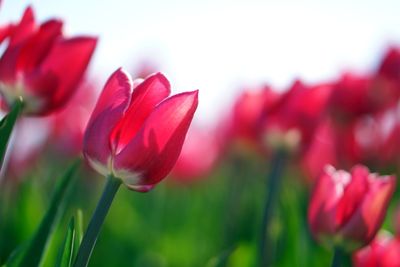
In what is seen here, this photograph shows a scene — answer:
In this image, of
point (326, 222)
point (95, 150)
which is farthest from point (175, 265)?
point (95, 150)

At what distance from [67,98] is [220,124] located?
168 centimetres

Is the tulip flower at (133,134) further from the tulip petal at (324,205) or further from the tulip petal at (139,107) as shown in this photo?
the tulip petal at (324,205)

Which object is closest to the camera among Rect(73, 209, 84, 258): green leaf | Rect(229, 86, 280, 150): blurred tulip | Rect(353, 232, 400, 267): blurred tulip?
Rect(73, 209, 84, 258): green leaf

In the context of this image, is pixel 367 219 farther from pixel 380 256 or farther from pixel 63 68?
pixel 63 68

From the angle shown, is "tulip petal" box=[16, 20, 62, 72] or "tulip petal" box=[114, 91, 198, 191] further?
"tulip petal" box=[16, 20, 62, 72]

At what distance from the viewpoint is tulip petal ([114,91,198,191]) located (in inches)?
33.6

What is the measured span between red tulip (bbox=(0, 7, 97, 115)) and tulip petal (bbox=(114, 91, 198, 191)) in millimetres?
267

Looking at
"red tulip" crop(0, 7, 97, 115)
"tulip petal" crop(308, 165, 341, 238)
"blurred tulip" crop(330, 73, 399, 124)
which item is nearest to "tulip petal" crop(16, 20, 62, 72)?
"red tulip" crop(0, 7, 97, 115)

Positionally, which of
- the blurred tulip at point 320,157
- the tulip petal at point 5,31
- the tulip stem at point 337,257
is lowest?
the blurred tulip at point 320,157

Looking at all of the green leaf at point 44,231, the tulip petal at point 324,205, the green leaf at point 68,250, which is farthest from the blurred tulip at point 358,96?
the green leaf at point 68,250

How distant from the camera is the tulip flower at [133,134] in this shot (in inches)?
33.7

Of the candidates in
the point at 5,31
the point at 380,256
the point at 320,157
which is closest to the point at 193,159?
the point at 320,157

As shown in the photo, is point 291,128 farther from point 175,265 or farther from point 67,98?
point 175,265

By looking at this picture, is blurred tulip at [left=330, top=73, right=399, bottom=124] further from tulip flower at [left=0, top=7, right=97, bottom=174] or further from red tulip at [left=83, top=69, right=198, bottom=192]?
red tulip at [left=83, top=69, right=198, bottom=192]
